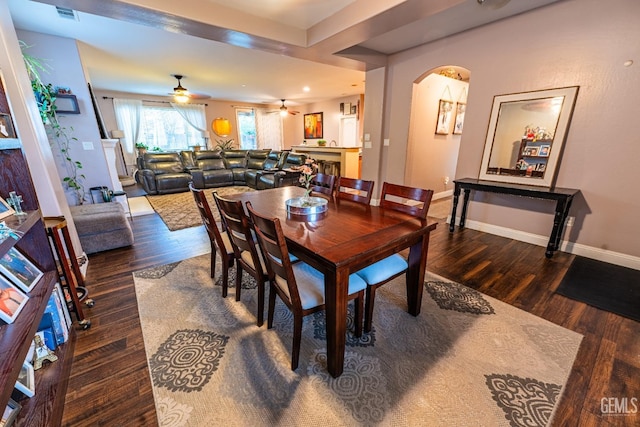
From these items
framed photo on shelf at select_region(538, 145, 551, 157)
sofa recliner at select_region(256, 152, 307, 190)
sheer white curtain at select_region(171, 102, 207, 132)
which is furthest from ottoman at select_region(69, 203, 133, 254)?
sheer white curtain at select_region(171, 102, 207, 132)

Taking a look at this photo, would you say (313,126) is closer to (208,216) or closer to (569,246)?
(569,246)

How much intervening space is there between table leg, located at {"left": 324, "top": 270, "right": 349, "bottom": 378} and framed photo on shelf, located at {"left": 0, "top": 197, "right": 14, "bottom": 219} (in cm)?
166

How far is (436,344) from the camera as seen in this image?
1.62 metres

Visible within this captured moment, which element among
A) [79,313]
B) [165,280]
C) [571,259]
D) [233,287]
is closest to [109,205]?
[165,280]

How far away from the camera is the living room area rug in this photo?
3.84 metres

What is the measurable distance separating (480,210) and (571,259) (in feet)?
3.51

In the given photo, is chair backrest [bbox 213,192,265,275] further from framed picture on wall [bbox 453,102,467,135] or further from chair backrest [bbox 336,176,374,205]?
framed picture on wall [bbox 453,102,467,135]

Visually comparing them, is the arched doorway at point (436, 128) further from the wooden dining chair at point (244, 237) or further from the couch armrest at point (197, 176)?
the couch armrest at point (197, 176)

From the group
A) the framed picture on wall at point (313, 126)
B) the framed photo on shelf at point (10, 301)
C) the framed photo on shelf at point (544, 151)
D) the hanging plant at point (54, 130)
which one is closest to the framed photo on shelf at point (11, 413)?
the framed photo on shelf at point (10, 301)

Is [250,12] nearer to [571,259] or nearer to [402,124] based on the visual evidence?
[402,124]

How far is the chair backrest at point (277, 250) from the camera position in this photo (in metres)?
1.20

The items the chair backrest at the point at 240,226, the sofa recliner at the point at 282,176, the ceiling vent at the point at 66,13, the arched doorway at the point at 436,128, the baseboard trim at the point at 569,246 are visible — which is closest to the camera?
the chair backrest at the point at 240,226

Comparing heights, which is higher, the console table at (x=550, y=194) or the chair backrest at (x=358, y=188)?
the chair backrest at (x=358, y=188)

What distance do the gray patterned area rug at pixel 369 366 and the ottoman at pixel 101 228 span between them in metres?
1.36
